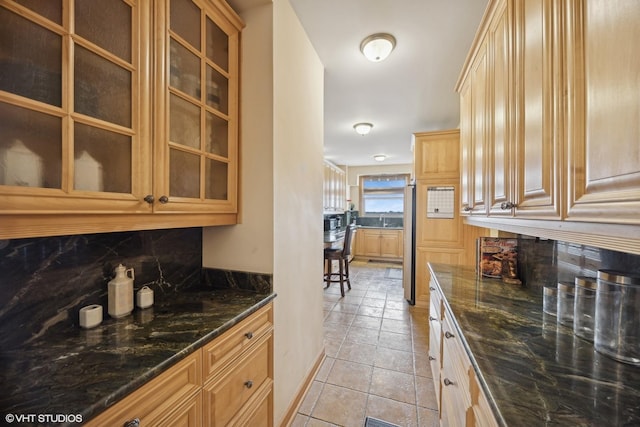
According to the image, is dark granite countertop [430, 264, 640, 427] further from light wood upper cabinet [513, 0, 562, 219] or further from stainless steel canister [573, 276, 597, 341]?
light wood upper cabinet [513, 0, 562, 219]

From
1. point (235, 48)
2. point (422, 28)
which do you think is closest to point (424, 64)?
point (422, 28)

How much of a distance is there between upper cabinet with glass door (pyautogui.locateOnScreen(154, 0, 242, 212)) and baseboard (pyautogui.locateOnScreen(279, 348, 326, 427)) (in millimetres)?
1363

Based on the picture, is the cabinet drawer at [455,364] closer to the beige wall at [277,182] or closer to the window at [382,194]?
the beige wall at [277,182]

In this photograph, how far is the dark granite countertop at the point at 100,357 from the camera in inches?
24.0

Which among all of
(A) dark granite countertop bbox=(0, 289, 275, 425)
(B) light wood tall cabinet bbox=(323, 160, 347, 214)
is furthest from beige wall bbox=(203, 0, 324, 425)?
(B) light wood tall cabinet bbox=(323, 160, 347, 214)

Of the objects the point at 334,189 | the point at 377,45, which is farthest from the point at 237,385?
the point at 334,189

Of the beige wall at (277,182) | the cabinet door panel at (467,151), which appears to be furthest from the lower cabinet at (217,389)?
the cabinet door panel at (467,151)

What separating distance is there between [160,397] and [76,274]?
652 mm

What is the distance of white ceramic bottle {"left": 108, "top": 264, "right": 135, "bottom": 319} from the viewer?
105cm

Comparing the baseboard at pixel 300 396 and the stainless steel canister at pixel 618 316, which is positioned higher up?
the stainless steel canister at pixel 618 316

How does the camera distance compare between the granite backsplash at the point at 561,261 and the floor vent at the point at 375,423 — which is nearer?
the granite backsplash at the point at 561,261

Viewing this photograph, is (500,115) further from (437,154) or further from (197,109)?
(437,154)

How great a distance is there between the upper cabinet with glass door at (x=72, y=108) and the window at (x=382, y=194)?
6.65m

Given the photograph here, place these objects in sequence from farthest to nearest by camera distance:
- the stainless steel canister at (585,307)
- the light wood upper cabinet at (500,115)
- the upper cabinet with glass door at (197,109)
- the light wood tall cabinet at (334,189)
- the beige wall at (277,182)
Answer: the light wood tall cabinet at (334,189)
the beige wall at (277,182)
the light wood upper cabinet at (500,115)
the upper cabinet with glass door at (197,109)
the stainless steel canister at (585,307)
